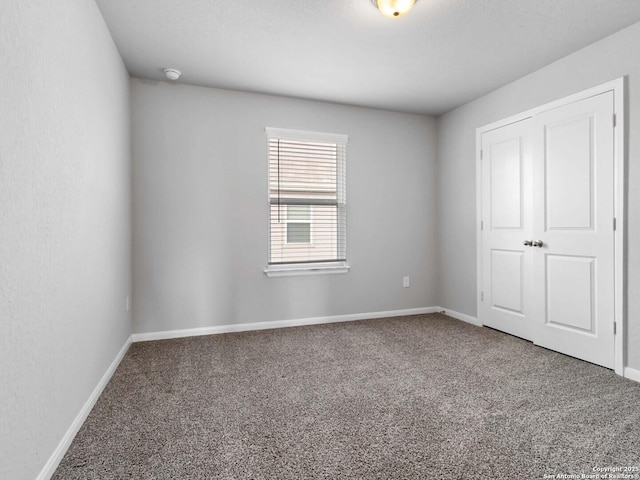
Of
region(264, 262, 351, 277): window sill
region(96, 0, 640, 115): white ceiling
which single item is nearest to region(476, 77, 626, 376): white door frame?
→ region(96, 0, 640, 115): white ceiling

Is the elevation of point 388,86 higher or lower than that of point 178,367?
higher

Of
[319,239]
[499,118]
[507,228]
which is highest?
[499,118]

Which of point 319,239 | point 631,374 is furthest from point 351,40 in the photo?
point 631,374

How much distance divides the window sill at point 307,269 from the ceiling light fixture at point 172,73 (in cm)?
206

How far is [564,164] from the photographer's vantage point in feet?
9.73

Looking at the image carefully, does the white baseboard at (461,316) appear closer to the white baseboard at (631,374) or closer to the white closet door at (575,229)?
the white closet door at (575,229)

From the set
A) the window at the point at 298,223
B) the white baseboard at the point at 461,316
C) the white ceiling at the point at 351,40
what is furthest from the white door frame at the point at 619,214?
the window at the point at 298,223

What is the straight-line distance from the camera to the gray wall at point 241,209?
11.3 feet

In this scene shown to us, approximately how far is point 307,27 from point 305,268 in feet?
7.70

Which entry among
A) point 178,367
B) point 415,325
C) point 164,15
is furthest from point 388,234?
point 164,15

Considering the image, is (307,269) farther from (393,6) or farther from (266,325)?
(393,6)

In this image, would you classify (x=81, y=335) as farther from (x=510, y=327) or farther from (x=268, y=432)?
(x=510, y=327)

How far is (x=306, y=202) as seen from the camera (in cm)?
398

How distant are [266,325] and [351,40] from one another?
9.30 feet
